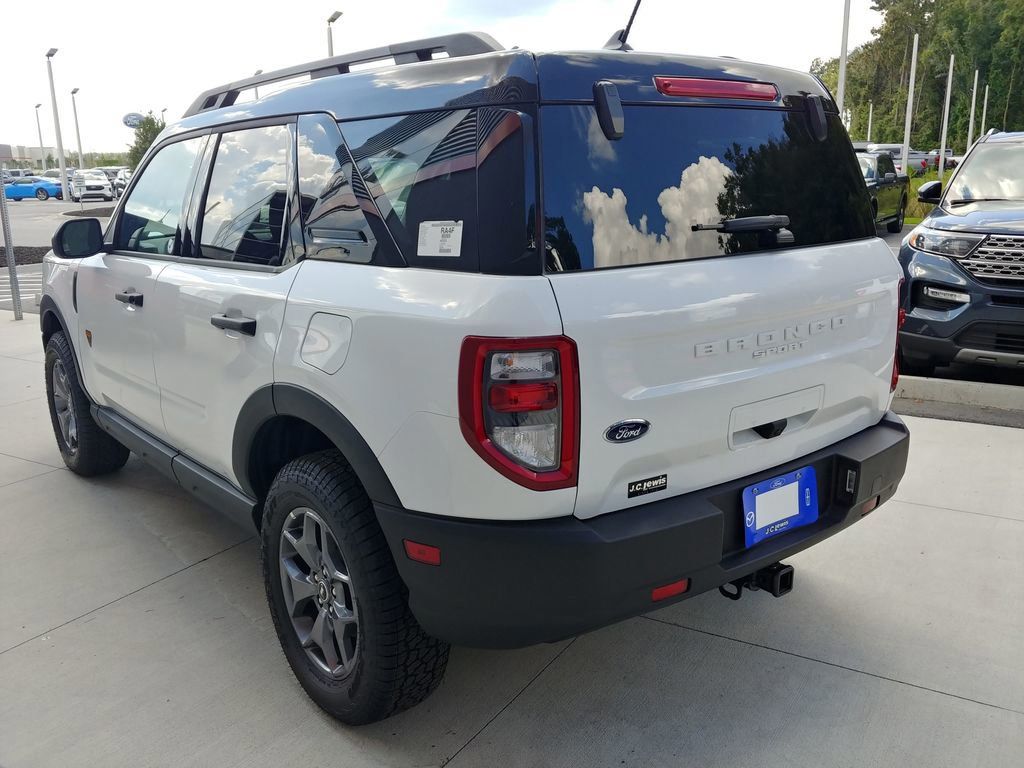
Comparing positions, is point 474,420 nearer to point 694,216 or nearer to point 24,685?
point 694,216

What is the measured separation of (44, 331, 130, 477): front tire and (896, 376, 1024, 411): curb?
4682mm

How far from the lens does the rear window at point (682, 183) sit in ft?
6.91

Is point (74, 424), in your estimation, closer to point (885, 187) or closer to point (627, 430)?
point (627, 430)

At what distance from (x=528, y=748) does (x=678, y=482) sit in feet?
3.06

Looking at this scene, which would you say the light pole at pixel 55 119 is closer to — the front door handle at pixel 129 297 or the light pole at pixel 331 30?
the light pole at pixel 331 30

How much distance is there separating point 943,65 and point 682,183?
81452 millimetres

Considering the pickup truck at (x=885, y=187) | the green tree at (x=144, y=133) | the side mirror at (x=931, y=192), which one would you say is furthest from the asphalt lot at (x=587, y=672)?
the green tree at (x=144, y=133)

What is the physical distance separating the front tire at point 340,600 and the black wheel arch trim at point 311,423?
145 mm

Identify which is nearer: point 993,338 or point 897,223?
point 993,338

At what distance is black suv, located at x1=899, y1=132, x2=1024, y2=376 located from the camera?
5688mm

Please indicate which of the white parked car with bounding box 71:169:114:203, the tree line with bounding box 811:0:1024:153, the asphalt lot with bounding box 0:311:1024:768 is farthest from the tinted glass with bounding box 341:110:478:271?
the tree line with bounding box 811:0:1024:153

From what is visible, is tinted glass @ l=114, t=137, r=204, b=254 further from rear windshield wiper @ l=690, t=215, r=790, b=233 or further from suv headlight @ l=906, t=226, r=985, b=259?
suv headlight @ l=906, t=226, r=985, b=259

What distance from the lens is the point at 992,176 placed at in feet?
22.1

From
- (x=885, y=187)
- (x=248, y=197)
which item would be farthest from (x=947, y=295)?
(x=885, y=187)
